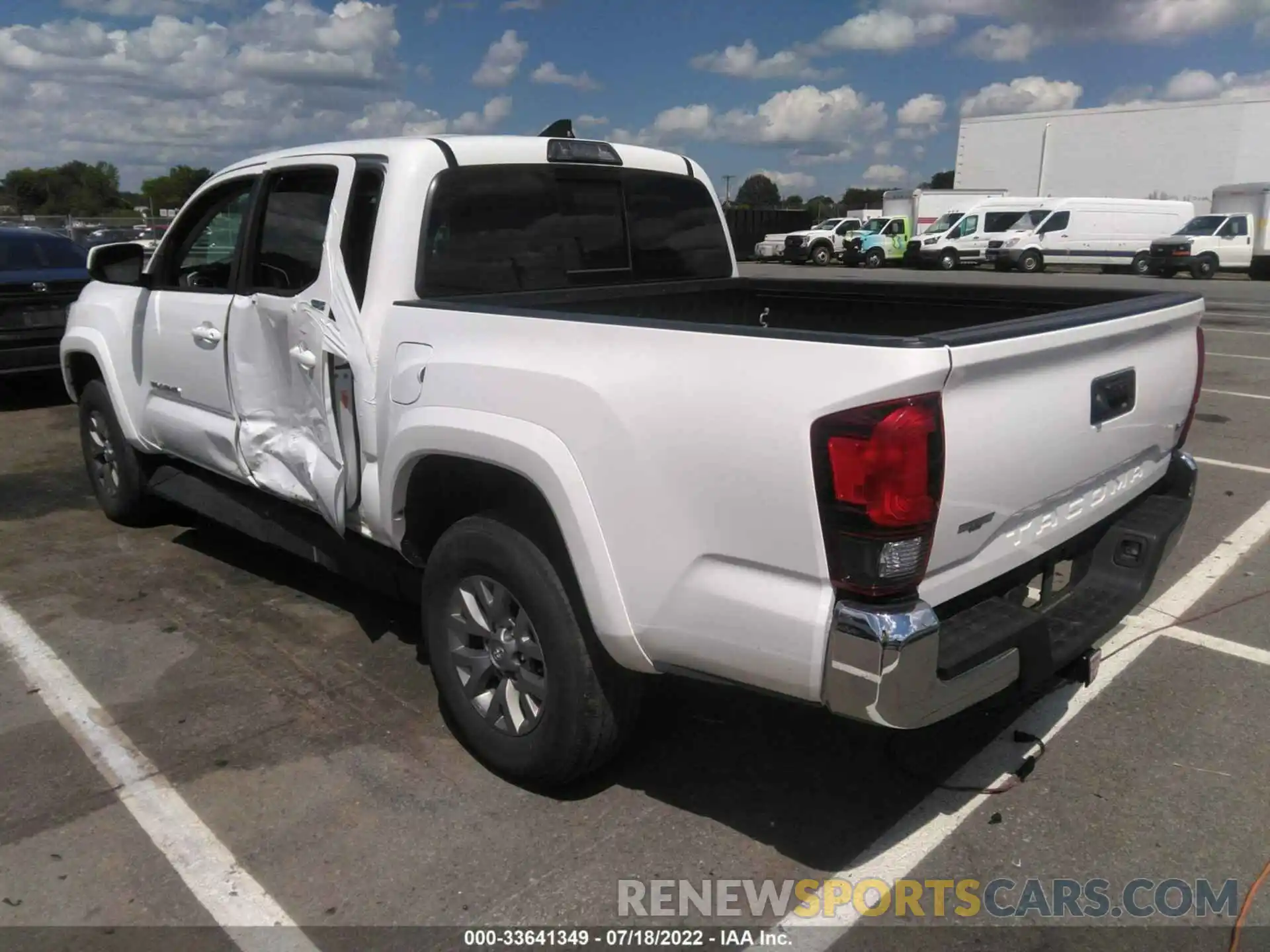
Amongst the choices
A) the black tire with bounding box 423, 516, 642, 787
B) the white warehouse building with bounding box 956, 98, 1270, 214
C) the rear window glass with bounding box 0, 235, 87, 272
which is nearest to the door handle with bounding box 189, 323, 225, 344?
the black tire with bounding box 423, 516, 642, 787

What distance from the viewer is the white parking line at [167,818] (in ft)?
8.80

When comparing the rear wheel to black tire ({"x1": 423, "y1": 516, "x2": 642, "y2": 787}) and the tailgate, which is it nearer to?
the tailgate

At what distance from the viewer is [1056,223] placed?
31.3 m

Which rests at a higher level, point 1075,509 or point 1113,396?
point 1113,396

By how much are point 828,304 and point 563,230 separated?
3.86 feet

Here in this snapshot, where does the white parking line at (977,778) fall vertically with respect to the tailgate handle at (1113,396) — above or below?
below

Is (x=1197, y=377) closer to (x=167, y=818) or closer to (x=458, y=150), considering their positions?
(x=458, y=150)

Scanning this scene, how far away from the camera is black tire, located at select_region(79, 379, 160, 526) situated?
5.59m

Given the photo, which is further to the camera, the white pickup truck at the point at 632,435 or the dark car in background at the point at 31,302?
the dark car in background at the point at 31,302

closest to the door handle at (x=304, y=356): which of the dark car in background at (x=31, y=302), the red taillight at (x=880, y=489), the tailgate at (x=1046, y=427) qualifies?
the red taillight at (x=880, y=489)

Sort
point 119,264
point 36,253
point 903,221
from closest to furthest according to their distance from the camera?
point 119,264, point 36,253, point 903,221

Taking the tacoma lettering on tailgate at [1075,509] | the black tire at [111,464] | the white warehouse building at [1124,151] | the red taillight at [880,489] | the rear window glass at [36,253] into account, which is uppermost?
the white warehouse building at [1124,151]

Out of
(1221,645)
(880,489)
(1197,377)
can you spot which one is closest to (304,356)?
(880,489)

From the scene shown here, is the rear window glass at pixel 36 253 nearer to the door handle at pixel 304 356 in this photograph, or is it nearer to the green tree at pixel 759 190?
the door handle at pixel 304 356
